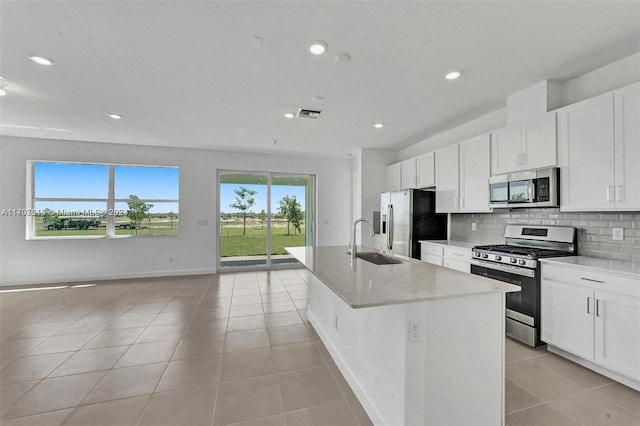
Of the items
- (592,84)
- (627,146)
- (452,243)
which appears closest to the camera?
(627,146)

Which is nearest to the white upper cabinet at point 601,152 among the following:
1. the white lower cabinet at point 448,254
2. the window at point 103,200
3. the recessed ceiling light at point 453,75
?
the recessed ceiling light at point 453,75

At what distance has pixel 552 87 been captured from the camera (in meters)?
2.79

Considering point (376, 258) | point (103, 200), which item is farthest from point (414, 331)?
point (103, 200)

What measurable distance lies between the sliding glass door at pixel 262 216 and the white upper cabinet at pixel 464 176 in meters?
3.30

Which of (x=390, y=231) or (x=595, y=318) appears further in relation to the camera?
(x=390, y=231)

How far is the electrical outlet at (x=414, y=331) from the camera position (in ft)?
4.65

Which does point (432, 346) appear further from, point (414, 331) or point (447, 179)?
point (447, 179)

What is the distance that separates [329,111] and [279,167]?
2.98 meters

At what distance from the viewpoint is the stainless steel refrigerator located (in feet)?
14.4

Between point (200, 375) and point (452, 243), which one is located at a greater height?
point (452, 243)

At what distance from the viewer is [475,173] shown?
359 centimetres

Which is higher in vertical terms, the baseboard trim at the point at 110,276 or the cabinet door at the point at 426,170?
the cabinet door at the point at 426,170

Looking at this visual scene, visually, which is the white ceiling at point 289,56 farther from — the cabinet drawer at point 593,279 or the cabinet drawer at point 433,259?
the cabinet drawer at point 433,259

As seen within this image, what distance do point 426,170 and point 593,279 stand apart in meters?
2.68
